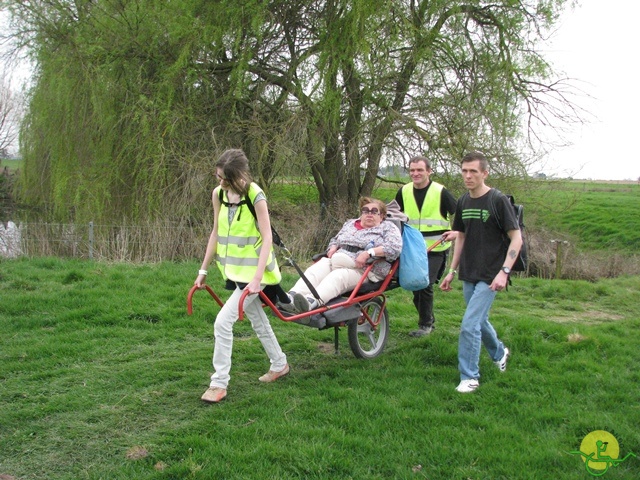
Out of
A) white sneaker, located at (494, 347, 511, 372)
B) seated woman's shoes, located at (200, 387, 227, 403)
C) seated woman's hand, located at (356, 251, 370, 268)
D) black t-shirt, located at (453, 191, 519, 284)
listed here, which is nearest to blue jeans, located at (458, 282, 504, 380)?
black t-shirt, located at (453, 191, 519, 284)

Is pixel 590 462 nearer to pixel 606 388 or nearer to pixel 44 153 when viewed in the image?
pixel 606 388

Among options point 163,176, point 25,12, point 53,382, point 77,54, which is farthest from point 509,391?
point 25,12

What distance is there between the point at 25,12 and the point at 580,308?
11323 mm

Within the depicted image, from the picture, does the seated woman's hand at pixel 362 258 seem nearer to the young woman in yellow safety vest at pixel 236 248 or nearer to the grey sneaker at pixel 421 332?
the young woman in yellow safety vest at pixel 236 248

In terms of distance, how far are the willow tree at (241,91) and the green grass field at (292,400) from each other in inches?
205

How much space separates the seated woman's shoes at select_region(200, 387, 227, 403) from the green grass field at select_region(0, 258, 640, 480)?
0.20 ft

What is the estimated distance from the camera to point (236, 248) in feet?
15.1

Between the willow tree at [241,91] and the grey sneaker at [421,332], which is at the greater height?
the willow tree at [241,91]

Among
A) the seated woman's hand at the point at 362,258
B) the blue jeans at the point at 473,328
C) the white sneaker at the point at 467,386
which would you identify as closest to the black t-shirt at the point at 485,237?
the blue jeans at the point at 473,328

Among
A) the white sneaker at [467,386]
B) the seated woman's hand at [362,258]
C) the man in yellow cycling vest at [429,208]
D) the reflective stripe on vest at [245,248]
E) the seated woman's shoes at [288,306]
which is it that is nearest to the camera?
the reflective stripe on vest at [245,248]

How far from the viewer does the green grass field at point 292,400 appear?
3.55m

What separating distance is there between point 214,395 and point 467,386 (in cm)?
194

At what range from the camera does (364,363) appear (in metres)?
5.41

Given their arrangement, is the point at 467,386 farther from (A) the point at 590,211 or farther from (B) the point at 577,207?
(A) the point at 590,211
